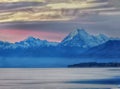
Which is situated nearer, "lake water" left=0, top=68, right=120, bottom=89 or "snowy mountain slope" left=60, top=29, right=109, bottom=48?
"lake water" left=0, top=68, right=120, bottom=89

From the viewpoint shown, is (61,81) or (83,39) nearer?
(61,81)

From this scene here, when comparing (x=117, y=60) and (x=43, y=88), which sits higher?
(x=117, y=60)

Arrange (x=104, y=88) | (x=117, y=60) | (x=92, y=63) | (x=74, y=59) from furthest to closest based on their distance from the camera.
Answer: (x=92, y=63) → (x=74, y=59) → (x=117, y=60) → (x=104, y=88)

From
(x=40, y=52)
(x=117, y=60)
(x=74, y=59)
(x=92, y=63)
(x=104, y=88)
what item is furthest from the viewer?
(x=40, y=52)

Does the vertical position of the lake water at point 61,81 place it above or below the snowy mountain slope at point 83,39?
below

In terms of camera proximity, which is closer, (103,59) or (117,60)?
(117,60)

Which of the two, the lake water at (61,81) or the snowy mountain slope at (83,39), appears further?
the snowy mountain slope at (83,39)

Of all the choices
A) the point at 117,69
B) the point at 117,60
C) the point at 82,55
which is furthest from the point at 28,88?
the point at 117,69

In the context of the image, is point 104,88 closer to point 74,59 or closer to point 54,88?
point 54,88

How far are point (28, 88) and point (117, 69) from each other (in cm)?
3678

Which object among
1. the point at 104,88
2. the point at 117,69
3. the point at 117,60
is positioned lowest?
the point at 104,88

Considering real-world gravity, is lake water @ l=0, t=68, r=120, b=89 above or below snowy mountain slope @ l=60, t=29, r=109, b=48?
below

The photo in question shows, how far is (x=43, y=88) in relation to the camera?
29.2 m

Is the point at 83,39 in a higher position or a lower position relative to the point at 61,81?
higher
